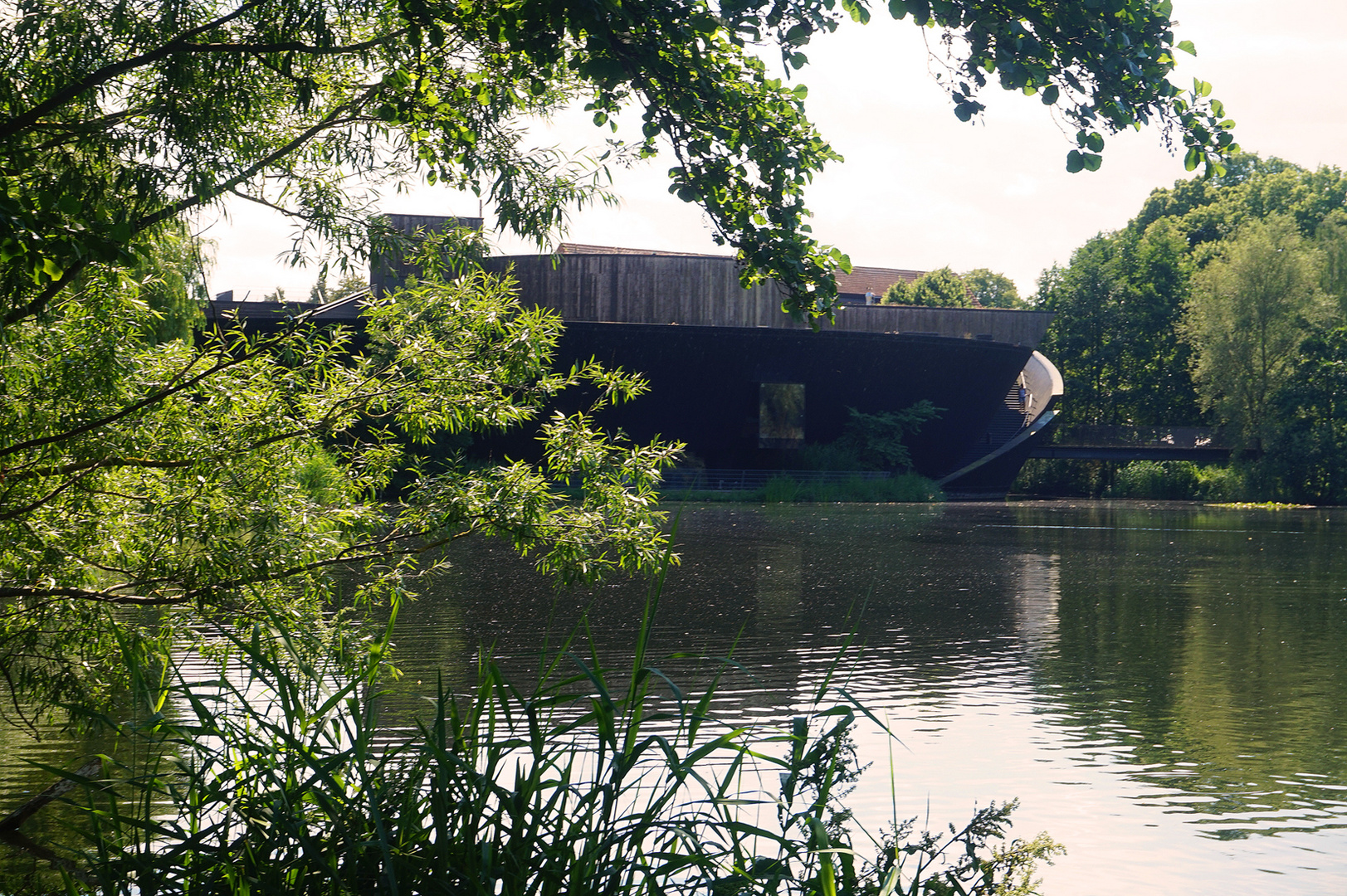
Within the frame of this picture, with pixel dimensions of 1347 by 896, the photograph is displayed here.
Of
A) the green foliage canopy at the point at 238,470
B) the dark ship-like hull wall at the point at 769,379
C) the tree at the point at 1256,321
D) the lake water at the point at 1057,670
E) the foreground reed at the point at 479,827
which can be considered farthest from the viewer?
the tree at the point at 1256,321

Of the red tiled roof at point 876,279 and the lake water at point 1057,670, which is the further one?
the red tiled roof at point 876,279

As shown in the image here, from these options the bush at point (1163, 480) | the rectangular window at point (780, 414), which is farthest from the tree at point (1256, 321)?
the rectangular window at point (780, 414)

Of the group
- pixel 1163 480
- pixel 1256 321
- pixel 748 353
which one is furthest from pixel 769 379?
pixel 1256 321

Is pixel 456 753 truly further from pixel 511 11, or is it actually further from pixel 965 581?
pixel 965 581

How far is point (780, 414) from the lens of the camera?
1160 inches

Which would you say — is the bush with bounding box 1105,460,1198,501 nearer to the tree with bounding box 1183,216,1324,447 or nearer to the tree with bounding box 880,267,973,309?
the tree with bounding box 1183,216,1324,447

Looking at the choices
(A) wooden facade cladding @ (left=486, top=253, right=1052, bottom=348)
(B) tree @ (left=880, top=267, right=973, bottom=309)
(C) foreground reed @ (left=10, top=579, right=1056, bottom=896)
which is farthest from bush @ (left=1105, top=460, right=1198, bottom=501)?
(C) foreground reed @ (left=10, top=579, right=1056, bottom=896)

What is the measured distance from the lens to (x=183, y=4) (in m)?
3.93

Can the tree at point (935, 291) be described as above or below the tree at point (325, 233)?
above

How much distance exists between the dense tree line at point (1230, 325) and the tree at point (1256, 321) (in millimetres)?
41

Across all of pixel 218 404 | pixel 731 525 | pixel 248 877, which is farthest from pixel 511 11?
pixel 731 525

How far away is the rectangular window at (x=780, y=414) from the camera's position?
95.9ft

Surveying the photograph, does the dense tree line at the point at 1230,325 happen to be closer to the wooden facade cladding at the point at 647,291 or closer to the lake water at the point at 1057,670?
the wooden facade cladding at the point at 647,291

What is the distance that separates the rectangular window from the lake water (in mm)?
12576
